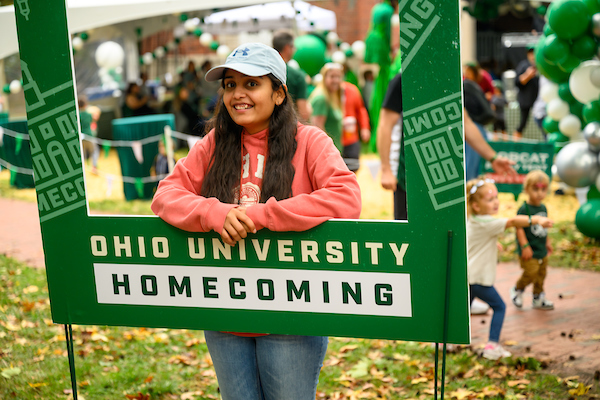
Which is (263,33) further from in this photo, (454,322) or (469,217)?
(454,322)

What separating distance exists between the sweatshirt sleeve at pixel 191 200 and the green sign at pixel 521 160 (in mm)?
5343

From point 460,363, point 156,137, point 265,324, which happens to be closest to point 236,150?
point 265,324

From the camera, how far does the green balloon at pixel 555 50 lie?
22.0 ft

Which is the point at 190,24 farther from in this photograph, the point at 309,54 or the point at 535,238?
the point at 535,238

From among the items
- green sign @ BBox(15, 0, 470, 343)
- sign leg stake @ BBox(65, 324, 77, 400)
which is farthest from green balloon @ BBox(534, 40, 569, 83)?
sign leg stake @ BBox(65, 324, 77, 400)

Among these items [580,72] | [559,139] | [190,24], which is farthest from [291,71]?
[190,24]

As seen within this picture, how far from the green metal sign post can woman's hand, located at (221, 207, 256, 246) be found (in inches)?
5.4

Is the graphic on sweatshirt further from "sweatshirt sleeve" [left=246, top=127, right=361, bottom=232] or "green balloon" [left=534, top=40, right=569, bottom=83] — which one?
"green balloon" [left=534, top=40, right=569, bottom=83]

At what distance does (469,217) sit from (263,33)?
1365 centimetres

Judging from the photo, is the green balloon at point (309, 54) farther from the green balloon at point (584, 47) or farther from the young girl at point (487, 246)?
the young girl at point (487, 246)

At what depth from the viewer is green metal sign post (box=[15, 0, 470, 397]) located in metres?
2.17

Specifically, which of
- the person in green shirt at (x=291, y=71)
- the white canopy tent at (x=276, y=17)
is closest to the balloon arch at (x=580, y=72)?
the person in green shirt at (x=291, y=71)

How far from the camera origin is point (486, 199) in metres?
4.49

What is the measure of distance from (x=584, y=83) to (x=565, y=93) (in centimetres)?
117
